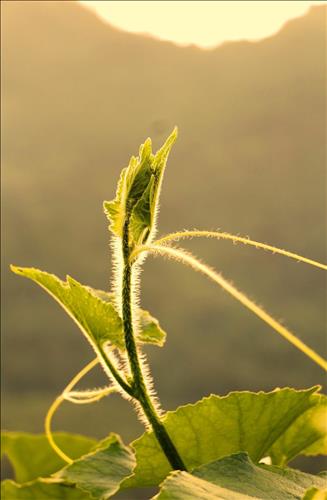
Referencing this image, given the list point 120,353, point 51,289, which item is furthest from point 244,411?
point 51,289

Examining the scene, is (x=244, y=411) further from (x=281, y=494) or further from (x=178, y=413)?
(x=281, y=494)

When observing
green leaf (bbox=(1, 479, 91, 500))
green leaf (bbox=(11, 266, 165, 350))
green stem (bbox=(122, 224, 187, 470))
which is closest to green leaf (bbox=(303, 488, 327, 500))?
green stem (bbox=(122, 224, 187, 470))

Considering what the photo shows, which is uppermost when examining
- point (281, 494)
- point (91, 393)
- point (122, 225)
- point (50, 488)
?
point (122, 225)

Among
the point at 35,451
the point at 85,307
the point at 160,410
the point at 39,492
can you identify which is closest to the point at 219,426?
the point at 160,410

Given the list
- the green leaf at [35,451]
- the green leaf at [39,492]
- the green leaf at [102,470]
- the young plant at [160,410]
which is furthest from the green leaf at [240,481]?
the green leaf at [35,451]

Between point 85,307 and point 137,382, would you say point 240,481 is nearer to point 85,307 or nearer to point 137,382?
point 137,382

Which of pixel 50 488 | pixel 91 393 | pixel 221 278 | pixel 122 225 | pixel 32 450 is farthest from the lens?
pixel 32 450

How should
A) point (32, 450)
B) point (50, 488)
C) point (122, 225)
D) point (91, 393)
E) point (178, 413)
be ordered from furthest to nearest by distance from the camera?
point (32, 450) < point (50, 488) < point (91, 393) < point (178, 413) < point (122, 225)

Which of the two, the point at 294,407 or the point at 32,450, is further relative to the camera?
the point at 32,450

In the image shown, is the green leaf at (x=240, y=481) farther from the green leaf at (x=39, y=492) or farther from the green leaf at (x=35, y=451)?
the green leaf at (x=35, y=451)

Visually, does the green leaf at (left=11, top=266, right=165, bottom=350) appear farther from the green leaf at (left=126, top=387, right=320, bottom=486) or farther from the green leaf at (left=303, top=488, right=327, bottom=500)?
the green leaf at (left=303, top=488, right=327, bottom=500)
